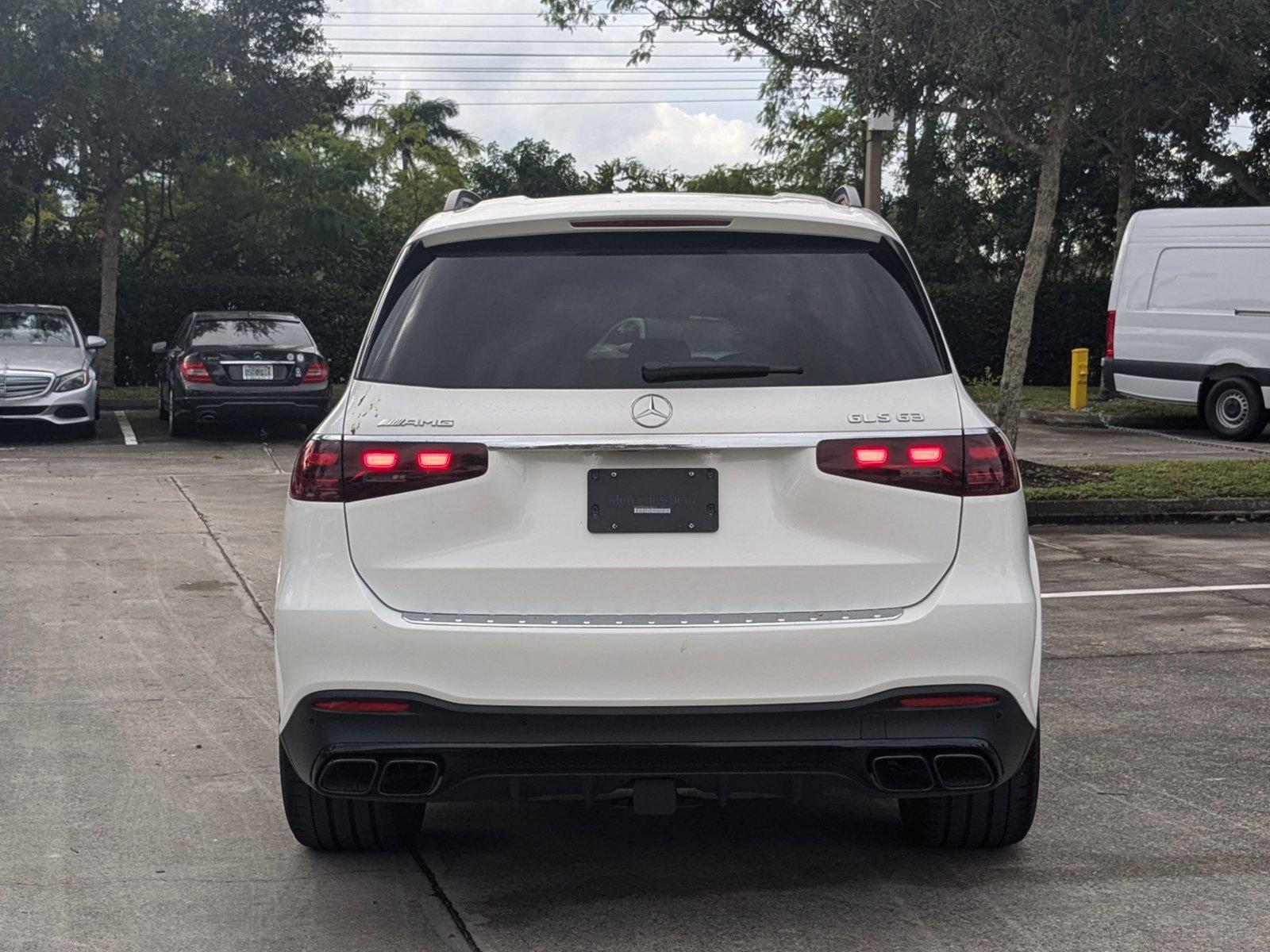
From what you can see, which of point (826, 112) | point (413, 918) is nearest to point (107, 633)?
point (413, 918)

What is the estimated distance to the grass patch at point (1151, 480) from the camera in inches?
512

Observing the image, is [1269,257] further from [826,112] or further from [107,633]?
[826,112]

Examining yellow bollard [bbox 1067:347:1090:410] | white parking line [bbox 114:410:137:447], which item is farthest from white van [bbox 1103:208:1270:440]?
white parking line [bbox 114:410:137:447]

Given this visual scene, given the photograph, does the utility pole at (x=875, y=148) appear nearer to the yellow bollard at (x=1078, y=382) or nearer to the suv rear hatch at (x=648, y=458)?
the yellow bollard at (x=1078, y=382)

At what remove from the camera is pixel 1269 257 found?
19.4 m

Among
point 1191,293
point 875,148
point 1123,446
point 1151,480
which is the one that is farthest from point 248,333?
→ point 1191,293

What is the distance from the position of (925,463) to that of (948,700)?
1.84ft

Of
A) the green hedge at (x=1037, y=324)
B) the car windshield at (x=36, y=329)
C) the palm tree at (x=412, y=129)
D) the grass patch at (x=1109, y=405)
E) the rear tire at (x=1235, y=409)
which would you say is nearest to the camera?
the car windshield at (x=36, y=329)

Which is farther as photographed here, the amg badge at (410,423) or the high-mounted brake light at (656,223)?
the high-mounted brake light at (656,223)

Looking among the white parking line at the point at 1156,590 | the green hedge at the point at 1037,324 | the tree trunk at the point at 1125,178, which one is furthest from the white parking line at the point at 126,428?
the tree trunk at the point at 1125,178

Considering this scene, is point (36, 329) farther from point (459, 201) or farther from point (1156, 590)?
point (459, 201)

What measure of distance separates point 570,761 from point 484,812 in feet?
4.53

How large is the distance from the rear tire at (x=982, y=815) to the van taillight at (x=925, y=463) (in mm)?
929

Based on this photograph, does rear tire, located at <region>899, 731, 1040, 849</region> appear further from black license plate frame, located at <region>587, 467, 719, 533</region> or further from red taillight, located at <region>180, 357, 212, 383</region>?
red taillight, located at <region>180, 357, 212, 383</region>
